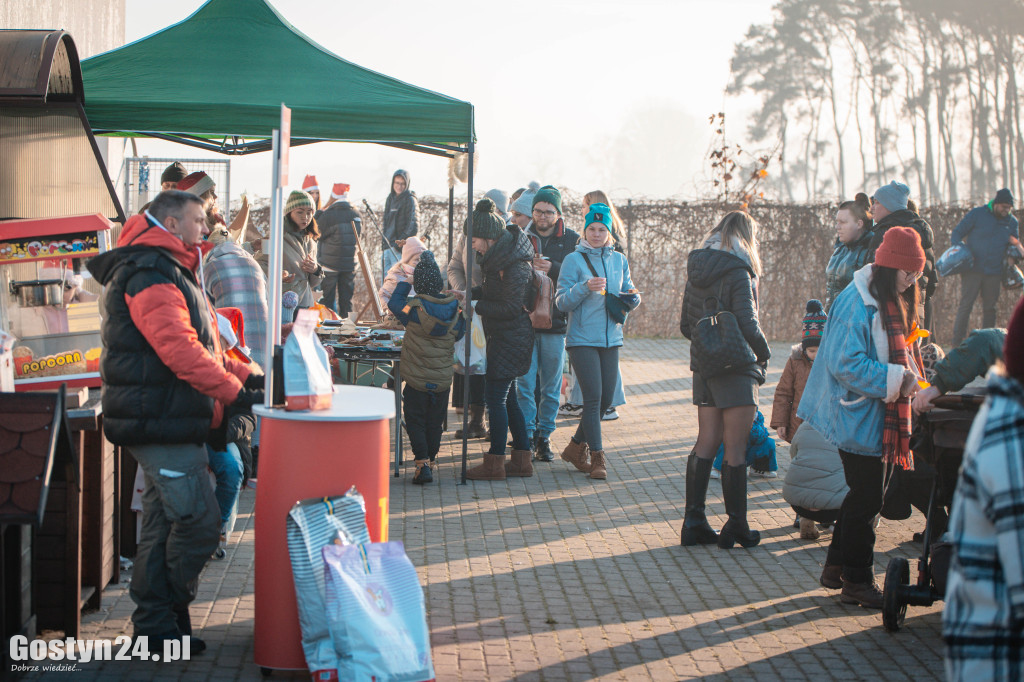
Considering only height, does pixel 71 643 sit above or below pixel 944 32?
below

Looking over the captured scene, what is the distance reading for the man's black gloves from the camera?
14.2ft

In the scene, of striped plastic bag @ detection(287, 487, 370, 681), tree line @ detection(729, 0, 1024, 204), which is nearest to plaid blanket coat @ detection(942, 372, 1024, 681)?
striped plastic bag @ detection(287, 487, 370, 681)


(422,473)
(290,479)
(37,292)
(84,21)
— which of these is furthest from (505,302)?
(84,21)

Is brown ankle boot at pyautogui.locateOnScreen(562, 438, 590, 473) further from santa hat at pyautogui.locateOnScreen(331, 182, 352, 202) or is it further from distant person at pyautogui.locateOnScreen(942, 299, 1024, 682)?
santa hat at pyautogui.locateOnScreen(331, 182, 352, 202)

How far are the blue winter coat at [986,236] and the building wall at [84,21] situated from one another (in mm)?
11485

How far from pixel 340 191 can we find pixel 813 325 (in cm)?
881

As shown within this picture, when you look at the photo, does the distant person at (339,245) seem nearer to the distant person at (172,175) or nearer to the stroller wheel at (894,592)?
the distant person at (172,175)

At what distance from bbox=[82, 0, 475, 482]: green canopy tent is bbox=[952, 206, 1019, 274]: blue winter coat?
9836 mm

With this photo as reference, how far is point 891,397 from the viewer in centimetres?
504

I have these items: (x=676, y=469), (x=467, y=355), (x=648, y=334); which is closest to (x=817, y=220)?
(x=648, y=334)

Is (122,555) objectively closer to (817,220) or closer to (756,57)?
(817,220)

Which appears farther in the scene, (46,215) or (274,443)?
(46,215)

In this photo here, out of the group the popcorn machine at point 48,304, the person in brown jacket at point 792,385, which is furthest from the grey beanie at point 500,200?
the popcorn machine at point 48,304

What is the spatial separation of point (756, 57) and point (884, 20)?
24.3 feet
